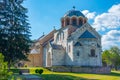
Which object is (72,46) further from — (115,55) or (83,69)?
(115,55)

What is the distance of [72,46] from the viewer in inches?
1907

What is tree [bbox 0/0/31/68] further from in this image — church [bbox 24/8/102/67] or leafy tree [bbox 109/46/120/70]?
leafy tree [bbox 109/46/120/70]

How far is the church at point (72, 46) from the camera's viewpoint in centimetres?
4788

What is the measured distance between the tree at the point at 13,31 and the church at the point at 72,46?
48.6 feet

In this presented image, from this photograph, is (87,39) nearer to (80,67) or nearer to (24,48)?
(80,67)

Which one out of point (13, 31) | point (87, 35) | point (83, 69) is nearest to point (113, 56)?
point (87, 35)

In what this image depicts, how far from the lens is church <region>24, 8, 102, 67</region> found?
47.9 meters

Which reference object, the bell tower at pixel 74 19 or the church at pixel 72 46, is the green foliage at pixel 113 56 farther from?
the bell tower at pixel 74 19

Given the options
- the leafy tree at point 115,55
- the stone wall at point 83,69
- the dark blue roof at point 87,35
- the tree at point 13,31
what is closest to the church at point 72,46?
the dark blue roof at point 87,35

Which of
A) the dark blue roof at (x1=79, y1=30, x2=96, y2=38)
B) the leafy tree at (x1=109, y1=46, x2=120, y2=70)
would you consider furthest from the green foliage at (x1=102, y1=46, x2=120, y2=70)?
the dark blue roof at (x1=79, y1=30, x2=96, y2=38)

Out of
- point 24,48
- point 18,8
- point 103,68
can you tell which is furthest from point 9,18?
point 103,68

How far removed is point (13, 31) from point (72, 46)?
17.0 metres

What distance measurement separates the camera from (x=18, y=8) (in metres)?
35.5

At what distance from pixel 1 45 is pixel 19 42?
2.50 metres
